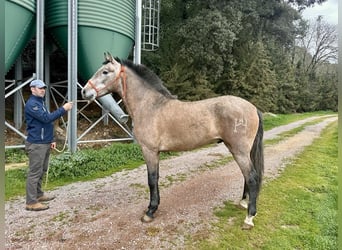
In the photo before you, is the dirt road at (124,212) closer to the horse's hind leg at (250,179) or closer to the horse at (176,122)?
the horse's hind leg at (250,179)

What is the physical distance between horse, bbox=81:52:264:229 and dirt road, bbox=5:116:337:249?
40cm

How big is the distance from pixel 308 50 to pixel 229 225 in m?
44.8

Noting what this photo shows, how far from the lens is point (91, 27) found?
701 cm

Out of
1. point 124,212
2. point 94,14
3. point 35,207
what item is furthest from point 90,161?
point 94,14

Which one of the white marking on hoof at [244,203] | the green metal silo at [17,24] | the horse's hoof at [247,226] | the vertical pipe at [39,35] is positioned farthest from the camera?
the vertical pipe at [39,35]

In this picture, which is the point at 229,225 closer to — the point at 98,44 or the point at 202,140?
the point at 202,140

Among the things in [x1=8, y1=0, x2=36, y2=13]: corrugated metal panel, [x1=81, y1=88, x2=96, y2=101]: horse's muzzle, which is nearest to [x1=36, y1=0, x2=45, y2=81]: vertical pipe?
[x1=8, y1=0, x2=36, y2=13]: corrugated metal panel

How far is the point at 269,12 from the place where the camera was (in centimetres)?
1767

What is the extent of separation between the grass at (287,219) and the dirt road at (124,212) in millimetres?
218

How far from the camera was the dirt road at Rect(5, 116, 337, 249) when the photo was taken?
10.4ft

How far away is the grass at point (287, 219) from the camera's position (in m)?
3.15

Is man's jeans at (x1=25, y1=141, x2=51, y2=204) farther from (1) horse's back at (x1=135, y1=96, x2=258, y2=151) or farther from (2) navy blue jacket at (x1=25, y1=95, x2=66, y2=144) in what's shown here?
(1) horse's back at (x1=135, y1=96, x2=258, y2=151)

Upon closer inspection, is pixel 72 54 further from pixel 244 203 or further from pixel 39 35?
pixel 244 203

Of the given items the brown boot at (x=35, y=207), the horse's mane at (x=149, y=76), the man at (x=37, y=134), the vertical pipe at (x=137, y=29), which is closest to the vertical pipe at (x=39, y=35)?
the vertical pipe at (x=137, y=29)
